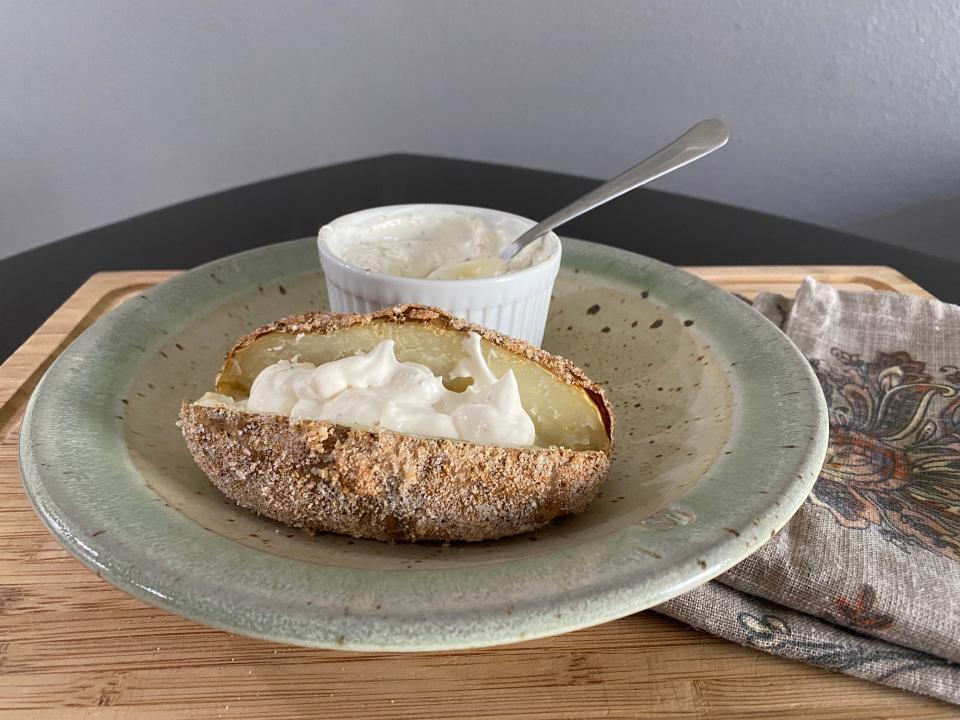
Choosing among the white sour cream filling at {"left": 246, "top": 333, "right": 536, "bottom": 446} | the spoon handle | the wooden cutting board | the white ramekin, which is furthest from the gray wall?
the wooden cutting board

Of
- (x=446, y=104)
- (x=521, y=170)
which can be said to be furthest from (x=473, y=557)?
(x=446, y=104)

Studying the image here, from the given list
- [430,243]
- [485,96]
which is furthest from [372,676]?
[485,96]

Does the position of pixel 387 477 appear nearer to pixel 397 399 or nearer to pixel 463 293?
pixel 397 399

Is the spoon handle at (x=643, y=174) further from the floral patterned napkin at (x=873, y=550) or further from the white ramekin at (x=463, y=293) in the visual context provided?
the floral patterned napkin at (x=873, y=550)

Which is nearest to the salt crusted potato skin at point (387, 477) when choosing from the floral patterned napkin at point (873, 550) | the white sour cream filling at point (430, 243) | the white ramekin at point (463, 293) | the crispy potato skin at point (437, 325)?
the crispy potato skin at point (437, 325)

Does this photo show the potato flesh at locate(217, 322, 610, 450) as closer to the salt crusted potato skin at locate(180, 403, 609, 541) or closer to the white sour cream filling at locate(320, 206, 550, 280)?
the salt crusted potato skin at locate(180, 403, 609, 541)

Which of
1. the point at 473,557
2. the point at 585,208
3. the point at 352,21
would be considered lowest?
the point at 473,557

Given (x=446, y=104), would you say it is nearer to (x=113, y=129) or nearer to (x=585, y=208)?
(x=113, y=129)
